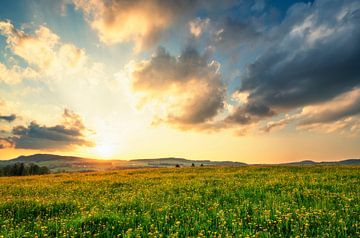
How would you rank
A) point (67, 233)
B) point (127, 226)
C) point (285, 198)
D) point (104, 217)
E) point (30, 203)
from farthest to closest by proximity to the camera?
point (30, 203) → point (285, 198) → point (104, 217) → point (127, 226) → point (67, 233)

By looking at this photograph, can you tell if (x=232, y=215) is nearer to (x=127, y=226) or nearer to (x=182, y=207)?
(x=182, y=207)

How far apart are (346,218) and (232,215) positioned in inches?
132

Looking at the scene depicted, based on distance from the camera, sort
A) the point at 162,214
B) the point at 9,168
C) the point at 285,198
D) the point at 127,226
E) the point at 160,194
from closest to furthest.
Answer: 1. the point at 127,226
2. the point at 162,214
3. the point at 285,198
4. the point at 160,194
5. the point at 9,168

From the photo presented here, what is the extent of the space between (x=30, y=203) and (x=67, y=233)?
6.82 meters

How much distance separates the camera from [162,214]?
946 cm

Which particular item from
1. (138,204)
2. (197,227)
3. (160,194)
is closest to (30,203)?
(138,204)

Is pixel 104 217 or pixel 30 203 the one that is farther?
pixel 30 203

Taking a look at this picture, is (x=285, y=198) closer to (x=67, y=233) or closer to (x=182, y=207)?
(x=182, y=207)

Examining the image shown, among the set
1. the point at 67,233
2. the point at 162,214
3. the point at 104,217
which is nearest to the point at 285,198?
the point at 162,214

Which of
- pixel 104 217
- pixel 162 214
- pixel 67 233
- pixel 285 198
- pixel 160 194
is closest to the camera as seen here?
pixel 67 233

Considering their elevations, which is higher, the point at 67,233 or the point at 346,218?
the point at 346,218

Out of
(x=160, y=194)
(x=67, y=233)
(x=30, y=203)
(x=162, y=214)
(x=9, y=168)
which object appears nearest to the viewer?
(x=67, y=233)

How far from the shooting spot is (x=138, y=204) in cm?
1161

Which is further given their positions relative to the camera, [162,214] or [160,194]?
[160,194]
